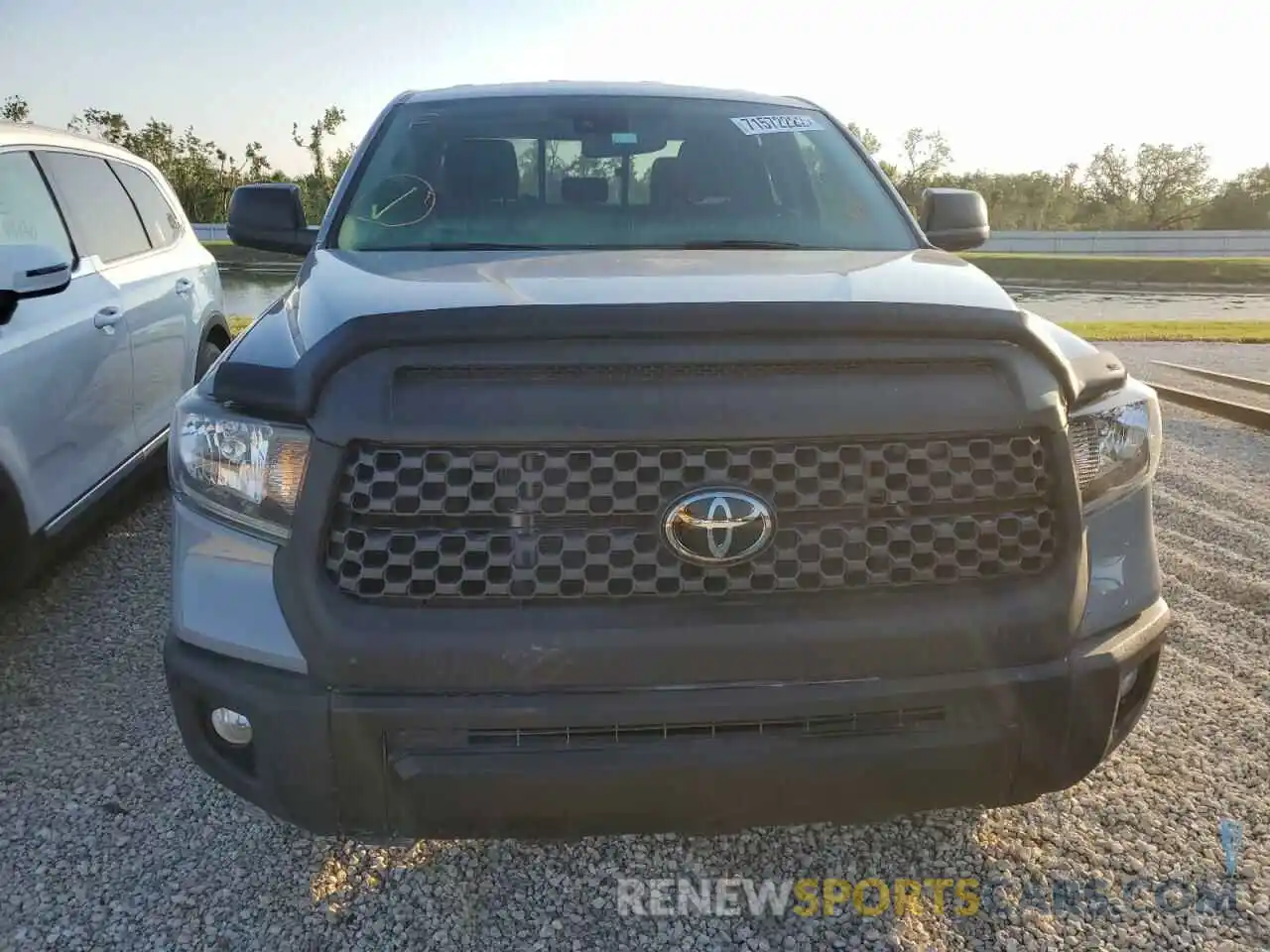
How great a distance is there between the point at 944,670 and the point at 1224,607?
8.75 ft

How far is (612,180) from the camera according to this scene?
3230mm

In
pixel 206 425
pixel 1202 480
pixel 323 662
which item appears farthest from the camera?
pixel 1202 480

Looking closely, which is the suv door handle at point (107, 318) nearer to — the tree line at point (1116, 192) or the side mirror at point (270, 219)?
the side mirror at point (270, 219)

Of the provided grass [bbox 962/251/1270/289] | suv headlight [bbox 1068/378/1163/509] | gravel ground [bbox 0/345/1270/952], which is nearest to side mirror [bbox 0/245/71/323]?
gravel ground [bbox 0/345/1270/952]

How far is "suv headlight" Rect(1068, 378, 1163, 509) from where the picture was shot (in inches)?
79.5

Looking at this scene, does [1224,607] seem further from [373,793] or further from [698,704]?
[373,793]

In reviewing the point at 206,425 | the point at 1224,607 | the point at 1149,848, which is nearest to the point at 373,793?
the point at 206,425

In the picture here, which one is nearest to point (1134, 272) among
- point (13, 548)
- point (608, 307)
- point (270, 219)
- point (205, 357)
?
point (205, 357)

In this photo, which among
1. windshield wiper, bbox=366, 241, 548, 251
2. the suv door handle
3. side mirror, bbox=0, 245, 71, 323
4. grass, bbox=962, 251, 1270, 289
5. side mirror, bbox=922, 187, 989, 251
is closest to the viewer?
windshield wiper, bbox=366, 241, 548, 251

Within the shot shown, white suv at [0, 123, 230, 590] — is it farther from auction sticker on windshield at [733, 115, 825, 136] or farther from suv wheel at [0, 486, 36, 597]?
auction sticker on windshield at [733, 115, 825, 136]

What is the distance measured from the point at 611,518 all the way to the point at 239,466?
27.6 inches

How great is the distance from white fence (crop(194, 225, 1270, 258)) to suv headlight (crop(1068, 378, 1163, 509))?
47965 millimetres

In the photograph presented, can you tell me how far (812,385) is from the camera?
1844mm

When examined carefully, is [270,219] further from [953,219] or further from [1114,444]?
[1114,444]
